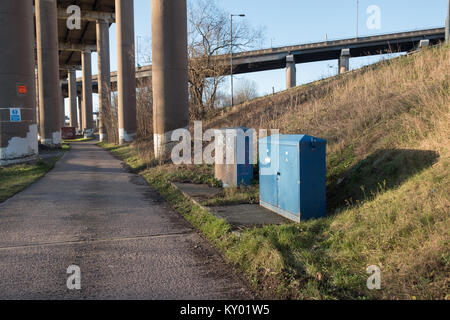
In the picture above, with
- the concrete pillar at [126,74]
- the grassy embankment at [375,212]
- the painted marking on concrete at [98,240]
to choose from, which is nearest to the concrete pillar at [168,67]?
the grassy embankment at [375,212]

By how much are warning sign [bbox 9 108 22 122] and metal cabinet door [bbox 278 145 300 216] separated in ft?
45.9

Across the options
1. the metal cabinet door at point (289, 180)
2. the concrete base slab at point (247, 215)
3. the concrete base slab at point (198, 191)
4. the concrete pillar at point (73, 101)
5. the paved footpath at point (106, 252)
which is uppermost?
the concrete pillar at point (73, 101)

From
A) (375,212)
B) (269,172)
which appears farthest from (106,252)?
(375,212)

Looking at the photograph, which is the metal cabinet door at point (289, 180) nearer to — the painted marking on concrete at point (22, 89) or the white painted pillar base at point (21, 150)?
the white painted pillar base at point (21, 150)

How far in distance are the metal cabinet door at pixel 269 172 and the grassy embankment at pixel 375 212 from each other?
97cm

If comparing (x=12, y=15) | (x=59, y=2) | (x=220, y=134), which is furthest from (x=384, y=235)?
(x=59, y=2)

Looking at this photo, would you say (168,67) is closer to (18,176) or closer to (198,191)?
(18,176)

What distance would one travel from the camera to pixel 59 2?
4375 centimetres

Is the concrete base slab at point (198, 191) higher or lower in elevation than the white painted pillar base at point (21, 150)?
lower

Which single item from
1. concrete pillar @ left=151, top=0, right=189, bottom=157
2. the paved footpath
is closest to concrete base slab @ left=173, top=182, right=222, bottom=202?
the paved footpath

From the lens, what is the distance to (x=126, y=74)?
1268 inches

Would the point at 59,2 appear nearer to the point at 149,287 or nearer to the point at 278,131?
the point at 278,131

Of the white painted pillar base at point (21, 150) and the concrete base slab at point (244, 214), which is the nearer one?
the concrete base slab at point (244, 214)

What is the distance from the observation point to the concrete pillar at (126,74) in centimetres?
A: 3203
